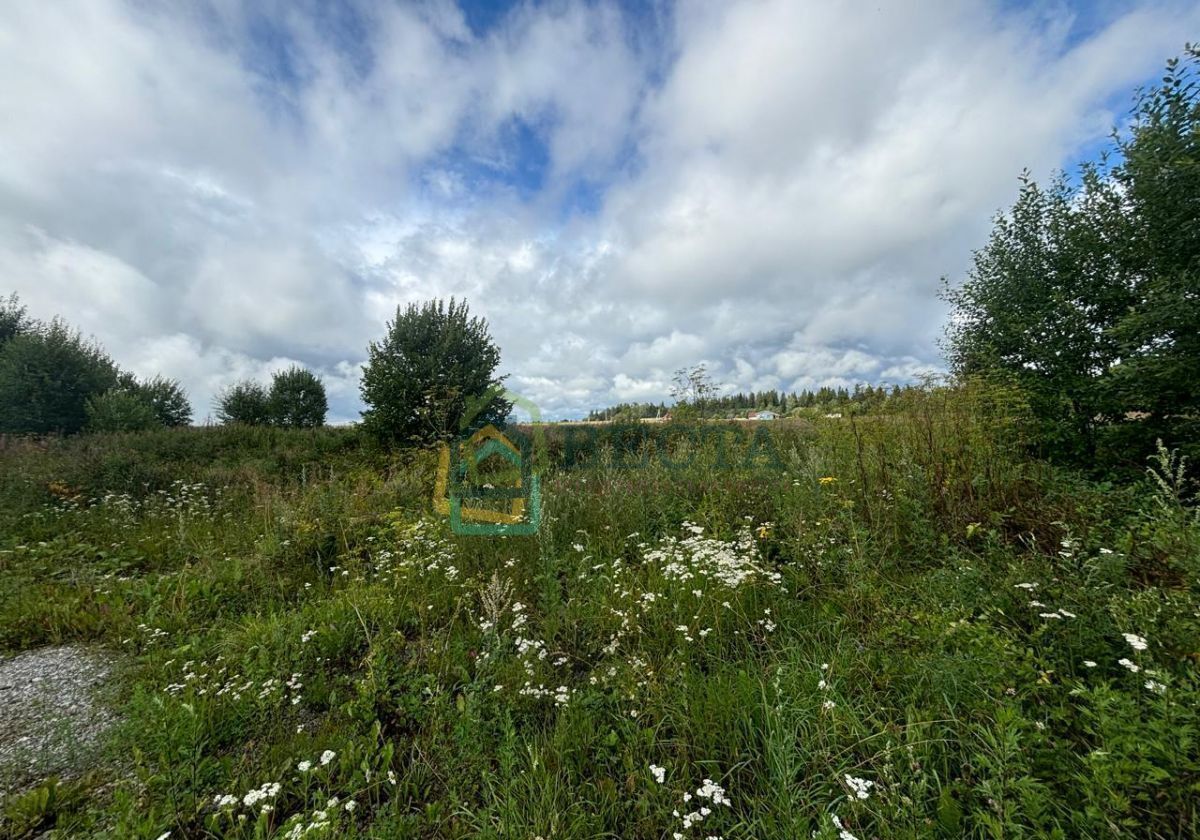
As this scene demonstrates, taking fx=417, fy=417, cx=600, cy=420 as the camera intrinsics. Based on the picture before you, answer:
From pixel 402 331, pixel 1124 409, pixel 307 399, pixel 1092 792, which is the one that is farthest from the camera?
pixel 307 399

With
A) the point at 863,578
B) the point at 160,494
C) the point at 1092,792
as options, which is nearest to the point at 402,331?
the point at 160,494

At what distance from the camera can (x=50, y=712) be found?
2629mm

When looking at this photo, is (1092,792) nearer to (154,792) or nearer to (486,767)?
(486,767)

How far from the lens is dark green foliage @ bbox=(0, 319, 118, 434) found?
15.6m

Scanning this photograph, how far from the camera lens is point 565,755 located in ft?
6.61

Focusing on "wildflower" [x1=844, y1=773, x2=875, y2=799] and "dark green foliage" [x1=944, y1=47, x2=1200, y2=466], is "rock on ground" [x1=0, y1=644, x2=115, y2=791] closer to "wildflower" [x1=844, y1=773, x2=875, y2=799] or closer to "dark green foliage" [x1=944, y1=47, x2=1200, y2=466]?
"wildflower" [x1=844, y1=773, x2=875, y2=799]

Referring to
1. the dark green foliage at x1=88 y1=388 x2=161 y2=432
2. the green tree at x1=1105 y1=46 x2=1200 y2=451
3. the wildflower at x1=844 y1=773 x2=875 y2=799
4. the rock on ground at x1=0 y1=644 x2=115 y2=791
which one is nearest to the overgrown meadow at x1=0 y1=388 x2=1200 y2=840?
the wildflower at x1=844 y1=773 x2=875 y2=799

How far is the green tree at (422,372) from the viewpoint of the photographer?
12.6 metres

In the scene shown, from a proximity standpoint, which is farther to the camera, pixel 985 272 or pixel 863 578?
pixel 985 272

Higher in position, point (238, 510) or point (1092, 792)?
point (238, 510)

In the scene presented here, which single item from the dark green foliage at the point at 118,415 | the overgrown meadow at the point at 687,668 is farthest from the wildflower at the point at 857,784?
the dark green foliage at the point at 118,415

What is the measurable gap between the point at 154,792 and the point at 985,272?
1302cm

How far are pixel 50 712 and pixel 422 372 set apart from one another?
10872mm

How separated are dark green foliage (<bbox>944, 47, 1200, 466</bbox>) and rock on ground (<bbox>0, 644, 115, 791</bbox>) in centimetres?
915
